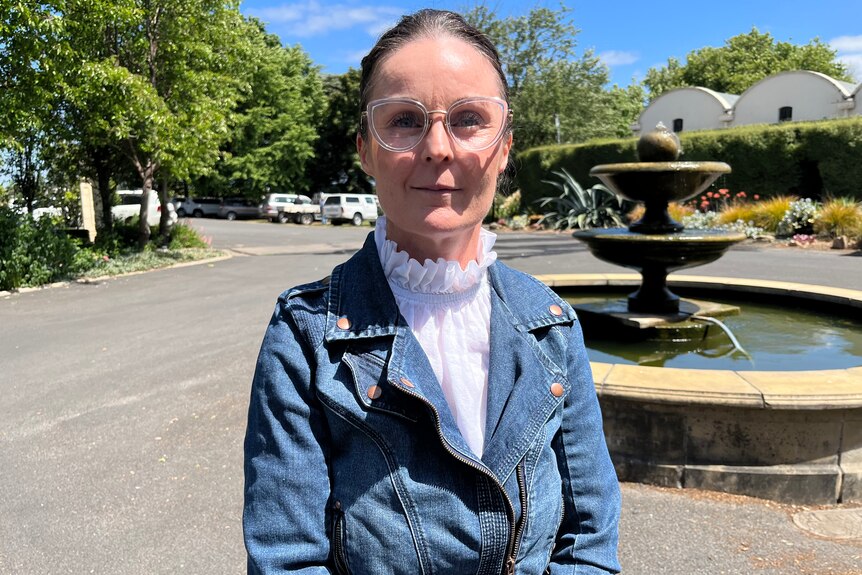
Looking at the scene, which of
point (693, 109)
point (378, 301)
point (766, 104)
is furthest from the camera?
point (693, 109)

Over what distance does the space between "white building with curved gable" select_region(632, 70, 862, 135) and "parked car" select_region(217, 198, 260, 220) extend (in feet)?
79.6

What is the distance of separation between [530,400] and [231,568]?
226cm

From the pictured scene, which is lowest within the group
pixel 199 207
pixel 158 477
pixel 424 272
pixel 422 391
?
pixel 158 477

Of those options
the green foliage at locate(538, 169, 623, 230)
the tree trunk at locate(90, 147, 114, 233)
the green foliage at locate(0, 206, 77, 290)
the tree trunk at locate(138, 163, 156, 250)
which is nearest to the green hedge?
the green foliage at locate(538, 169, 623, 230)

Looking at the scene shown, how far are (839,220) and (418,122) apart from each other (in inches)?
693

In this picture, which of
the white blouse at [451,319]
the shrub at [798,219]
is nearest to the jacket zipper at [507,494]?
the white blouse at [451,319]

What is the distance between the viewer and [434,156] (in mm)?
1246

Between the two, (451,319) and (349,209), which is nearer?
(451,319)

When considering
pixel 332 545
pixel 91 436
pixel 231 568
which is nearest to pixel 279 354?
pixel 332 545

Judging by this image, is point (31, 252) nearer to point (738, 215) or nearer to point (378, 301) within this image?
point (378, 301)

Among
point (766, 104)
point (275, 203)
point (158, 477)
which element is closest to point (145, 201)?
point (158, 477)

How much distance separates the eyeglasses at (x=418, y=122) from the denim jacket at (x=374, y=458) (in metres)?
0.33

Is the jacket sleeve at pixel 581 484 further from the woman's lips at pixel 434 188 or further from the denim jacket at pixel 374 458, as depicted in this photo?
the woman's lips at pixel 434 188

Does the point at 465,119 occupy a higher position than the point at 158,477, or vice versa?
the point at 465,119
